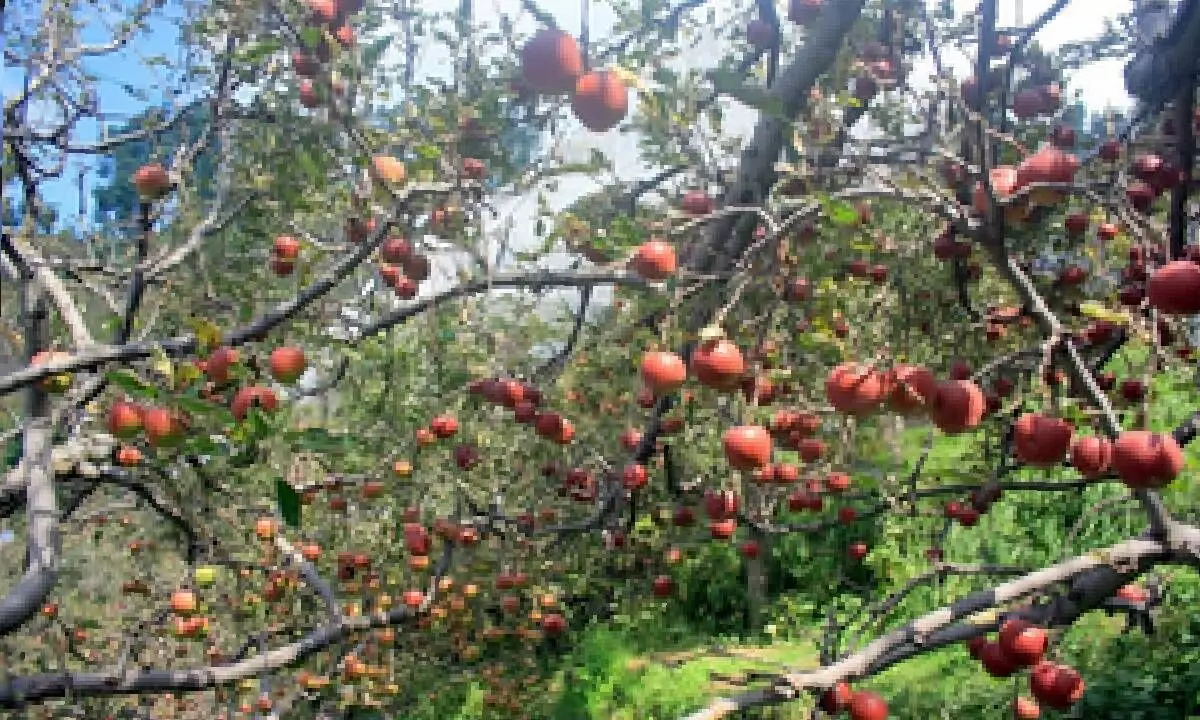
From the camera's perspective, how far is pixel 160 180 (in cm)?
352

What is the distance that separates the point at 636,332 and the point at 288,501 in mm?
1391

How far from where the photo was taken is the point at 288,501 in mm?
1922

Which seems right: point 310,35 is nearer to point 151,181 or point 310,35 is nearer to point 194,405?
point 194,405

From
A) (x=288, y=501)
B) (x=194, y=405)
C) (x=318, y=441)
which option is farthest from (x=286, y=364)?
(x=194, y=405)

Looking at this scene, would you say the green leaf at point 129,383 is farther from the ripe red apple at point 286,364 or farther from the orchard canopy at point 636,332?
the ripe red apple at point 286,364

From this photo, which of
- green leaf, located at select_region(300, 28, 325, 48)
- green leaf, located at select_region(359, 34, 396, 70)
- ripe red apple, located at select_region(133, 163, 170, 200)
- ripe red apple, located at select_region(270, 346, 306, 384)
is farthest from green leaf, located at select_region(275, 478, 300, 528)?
ripe red apple, located at select_region(133, 163, 170, 200)

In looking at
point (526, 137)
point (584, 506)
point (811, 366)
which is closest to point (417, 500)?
point (584, 506)

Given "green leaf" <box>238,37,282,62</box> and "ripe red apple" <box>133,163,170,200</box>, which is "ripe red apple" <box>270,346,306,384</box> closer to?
"green leaf" <box>238,37,282,62</box>

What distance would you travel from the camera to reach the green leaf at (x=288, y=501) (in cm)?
191

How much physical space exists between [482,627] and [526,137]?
5587 millimetres

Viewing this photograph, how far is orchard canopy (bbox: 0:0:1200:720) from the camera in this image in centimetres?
198

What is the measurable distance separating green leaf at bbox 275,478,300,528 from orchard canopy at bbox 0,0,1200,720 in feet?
0.04

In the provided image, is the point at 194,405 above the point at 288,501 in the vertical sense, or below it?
above

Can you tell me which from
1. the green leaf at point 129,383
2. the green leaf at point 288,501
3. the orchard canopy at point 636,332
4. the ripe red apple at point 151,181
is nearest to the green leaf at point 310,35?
the orchard canopy at point 636,332
